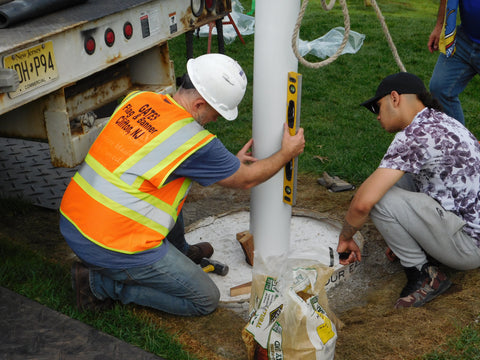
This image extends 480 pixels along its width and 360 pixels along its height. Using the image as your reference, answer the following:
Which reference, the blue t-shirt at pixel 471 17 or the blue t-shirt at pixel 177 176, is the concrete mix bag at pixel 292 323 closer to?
the blue t-shirt at pixel 177 176

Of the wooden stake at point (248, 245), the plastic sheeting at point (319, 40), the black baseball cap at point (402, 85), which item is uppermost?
the black baseball cap at point (402, 85)

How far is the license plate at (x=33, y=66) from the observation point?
2648mm

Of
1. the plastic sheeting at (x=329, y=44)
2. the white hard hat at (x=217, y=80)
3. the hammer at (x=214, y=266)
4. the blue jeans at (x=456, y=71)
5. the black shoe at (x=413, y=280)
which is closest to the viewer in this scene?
the white hard hat at (x=217, y=80)

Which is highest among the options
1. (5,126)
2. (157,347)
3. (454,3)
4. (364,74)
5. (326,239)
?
(454,3)

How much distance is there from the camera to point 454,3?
3.87m

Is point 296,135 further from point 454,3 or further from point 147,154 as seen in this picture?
point 454,3

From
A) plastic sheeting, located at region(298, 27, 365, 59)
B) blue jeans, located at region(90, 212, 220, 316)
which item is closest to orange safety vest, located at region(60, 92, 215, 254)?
blue jeans, located at region(90, 212, 220, 316)

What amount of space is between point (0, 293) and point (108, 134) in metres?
1.03

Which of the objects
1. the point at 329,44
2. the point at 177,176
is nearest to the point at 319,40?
the point at 329,44

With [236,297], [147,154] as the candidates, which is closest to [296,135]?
[147,154]

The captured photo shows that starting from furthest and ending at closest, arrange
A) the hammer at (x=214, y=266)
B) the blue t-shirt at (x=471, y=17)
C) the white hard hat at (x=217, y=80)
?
the blue t-shirt at (x=471, y=17)
the hammer at (x=214, y=266)
the white hard hat at (x=217, y=80)

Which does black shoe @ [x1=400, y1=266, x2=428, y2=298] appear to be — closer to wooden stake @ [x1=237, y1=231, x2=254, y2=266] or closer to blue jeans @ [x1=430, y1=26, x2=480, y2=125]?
wooden stake @ [x1=237, y1=231, x2=254, y2=266]

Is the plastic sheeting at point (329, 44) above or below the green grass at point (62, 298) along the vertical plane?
below

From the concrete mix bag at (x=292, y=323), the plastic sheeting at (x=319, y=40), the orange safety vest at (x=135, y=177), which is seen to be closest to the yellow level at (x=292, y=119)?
the orange safety vest at (x=135, y=177)
